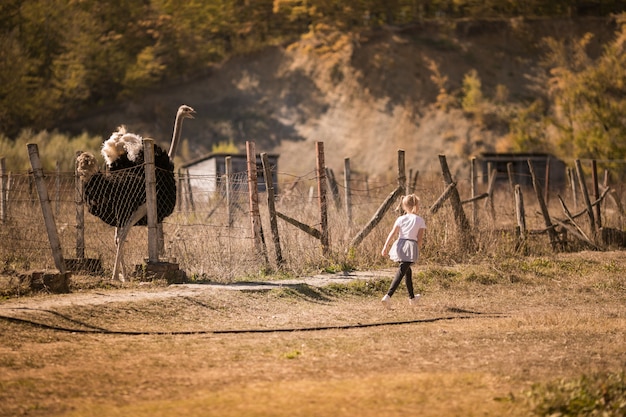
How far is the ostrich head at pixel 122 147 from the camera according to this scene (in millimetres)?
14547

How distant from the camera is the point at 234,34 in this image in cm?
6312

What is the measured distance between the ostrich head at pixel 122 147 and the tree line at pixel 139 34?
32.6 m

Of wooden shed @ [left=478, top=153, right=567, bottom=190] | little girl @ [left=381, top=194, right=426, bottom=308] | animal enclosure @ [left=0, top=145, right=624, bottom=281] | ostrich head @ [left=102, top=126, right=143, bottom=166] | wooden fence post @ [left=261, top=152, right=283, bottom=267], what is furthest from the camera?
wooden shed @ [left=478, top=153, right=567, bottom=190]

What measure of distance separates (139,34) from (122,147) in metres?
43.6

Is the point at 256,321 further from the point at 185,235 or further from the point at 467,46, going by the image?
the point at 467,46

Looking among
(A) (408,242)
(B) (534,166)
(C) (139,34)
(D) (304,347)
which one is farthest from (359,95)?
(D) (304,347)

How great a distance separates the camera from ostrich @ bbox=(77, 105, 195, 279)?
14.3 m

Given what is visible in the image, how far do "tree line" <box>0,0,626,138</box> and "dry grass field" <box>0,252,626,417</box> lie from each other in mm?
35304

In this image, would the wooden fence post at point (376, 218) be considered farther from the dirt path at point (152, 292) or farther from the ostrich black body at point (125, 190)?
the ostrich black body at point (125, 190)

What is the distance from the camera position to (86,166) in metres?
14.4

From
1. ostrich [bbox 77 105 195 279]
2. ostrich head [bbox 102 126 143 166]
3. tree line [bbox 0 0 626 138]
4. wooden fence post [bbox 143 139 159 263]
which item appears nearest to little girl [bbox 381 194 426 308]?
wooden fence post [bbox 143 139 159 263]

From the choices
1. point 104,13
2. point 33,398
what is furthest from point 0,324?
point 104,13

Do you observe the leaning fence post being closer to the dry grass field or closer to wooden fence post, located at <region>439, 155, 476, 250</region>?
the dry grass field

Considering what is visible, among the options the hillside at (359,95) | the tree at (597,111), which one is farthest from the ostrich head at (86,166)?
the hillside at (359,95)
